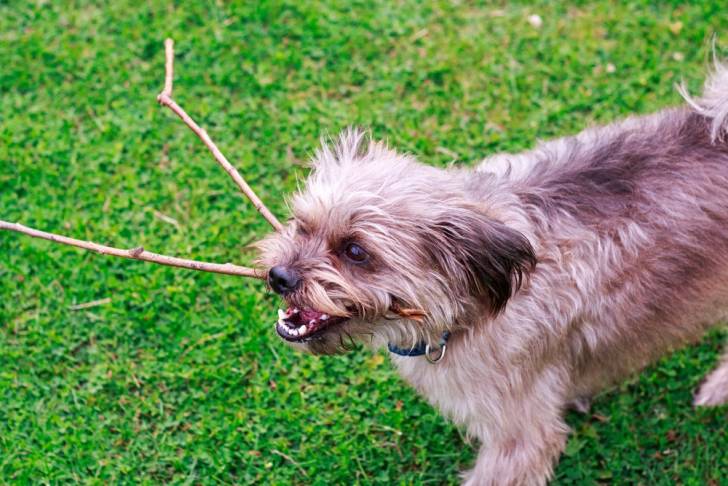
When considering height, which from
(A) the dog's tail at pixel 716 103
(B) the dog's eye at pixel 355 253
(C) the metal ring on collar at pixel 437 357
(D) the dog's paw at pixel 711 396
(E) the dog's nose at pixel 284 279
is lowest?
(D) the dog's paw at pixel 711 396

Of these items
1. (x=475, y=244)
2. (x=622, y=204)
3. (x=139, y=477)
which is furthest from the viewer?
(x=139, y=477)

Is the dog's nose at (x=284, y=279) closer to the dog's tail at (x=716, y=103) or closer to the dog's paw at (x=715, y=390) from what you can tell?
the dog's tail at (x=716, y=103)

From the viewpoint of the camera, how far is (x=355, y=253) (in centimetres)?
300

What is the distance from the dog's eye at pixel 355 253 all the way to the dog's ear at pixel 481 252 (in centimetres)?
25

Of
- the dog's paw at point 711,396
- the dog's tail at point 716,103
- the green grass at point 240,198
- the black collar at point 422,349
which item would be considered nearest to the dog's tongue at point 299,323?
the black collar at point 422,349

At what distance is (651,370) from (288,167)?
2.69m

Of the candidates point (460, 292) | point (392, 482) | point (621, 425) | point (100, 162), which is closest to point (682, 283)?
point (460, 292)

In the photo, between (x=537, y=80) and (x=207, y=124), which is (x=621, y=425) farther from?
(x=207, y=124)

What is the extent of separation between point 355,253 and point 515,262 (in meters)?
0.62

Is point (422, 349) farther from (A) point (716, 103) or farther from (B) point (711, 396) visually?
(B) point (711, 396)

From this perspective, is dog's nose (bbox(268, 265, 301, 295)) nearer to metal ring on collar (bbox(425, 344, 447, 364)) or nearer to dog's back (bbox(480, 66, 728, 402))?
metal ring on collar (bbox(425, 344, 447, 364))

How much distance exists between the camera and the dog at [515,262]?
9.66ft

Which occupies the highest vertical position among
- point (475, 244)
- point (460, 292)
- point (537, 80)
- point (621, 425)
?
point (475, 244)

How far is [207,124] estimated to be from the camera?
215 inches
